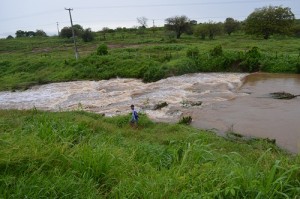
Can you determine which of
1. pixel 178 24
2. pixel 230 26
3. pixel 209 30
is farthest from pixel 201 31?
pixel 230 26

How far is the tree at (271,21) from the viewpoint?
42.6 meters

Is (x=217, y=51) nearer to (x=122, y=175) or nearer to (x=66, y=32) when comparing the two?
(x=122, y=175)

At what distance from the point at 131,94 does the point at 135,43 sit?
2471 cm

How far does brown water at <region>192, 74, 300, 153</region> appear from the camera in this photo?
473 inches

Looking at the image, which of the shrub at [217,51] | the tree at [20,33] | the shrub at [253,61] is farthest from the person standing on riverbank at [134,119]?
the tree at [20,33]

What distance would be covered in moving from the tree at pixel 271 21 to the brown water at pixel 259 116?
2503cm

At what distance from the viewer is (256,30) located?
141 feet

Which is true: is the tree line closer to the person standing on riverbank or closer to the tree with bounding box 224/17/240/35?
the tree with bounding box 224/17/240/35

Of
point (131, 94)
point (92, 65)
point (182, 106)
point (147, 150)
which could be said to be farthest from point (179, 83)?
point (147, 150)

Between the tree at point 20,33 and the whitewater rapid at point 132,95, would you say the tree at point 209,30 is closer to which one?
the whitewater rapid at point 132,95

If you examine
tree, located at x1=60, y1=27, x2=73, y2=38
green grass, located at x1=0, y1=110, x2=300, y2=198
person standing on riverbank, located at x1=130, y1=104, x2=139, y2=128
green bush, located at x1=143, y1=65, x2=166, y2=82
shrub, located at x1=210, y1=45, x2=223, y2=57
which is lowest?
green bush, located at x1=143, y1=65, x2=166, y2=82

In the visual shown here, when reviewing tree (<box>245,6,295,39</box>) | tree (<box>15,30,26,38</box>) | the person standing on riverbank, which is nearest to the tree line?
tree (<box>245,6,295,39</box>)

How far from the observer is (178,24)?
51.8 metres

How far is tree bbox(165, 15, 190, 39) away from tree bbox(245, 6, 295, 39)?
11.3 meters
